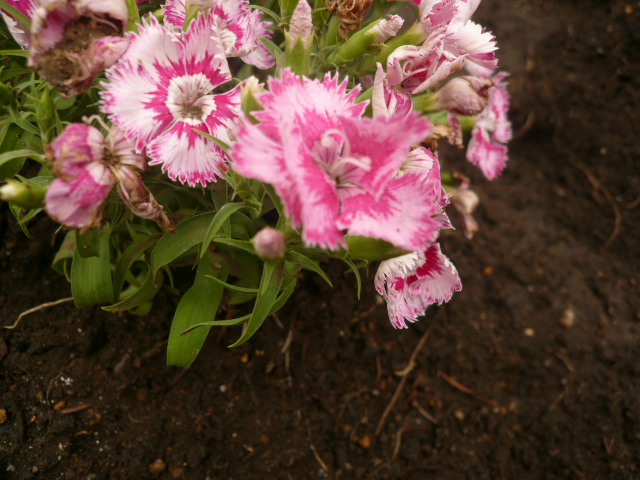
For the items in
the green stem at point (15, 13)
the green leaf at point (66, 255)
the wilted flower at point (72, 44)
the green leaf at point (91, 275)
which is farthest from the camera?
the green leaf at point (66, 255)

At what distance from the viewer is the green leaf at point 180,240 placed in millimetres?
1269

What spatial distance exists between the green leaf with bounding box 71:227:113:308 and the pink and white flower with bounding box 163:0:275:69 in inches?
23.6

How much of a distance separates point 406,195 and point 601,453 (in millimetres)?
1695

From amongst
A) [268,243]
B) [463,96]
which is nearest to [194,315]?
[268,243]

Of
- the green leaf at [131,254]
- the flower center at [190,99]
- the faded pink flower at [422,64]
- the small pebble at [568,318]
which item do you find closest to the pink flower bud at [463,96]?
the faded pink flower at [422,64]

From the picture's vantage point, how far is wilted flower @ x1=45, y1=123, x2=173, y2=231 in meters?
1.00

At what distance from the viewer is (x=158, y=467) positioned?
63.7 inches

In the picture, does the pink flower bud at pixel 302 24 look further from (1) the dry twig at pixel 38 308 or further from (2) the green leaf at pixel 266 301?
(1) the dry twig at pixel 38 308

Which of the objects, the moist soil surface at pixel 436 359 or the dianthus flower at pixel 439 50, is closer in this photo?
the dianthus flower at pixel 439 50

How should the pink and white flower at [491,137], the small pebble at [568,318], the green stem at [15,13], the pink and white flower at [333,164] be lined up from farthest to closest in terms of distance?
the small pebble at [568,318] → the pink and white flower at [491,137] → the green stem at [15,13] → the pink and white flower at [333,164]

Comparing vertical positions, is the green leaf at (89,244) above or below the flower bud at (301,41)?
below

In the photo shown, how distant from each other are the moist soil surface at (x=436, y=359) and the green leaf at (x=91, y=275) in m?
0.35

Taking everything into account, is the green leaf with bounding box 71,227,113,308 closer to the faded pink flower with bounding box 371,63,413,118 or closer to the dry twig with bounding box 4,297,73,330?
the dry twig with bounding box 4,297,73,330

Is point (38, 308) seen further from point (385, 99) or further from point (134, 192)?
point (385, 99)
